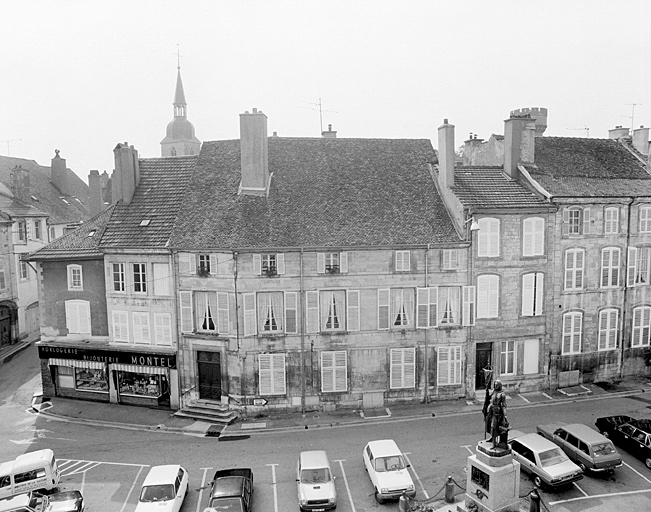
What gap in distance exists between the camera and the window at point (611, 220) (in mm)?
31953

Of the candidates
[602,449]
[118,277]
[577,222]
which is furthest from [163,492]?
[577,222]

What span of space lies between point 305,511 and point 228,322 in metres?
11.7

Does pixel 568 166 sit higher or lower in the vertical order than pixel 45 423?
higher

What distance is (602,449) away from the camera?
72.2 ft

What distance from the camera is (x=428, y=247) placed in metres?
29.8

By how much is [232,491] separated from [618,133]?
36.1 m

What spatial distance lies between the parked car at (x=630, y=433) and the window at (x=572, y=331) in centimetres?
693

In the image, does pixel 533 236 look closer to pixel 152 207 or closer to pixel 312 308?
pixel 312 308

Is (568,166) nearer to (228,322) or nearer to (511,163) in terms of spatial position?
(511,163)

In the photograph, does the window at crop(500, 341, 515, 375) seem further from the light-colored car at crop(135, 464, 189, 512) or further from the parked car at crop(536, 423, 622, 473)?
the light-colored car at crop(135, 464, 189, 512)

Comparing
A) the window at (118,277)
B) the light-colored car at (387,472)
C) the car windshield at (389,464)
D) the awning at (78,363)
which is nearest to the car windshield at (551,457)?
the light-colored car at (387,472)

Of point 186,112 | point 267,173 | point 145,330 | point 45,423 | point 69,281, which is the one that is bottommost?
point 45,423

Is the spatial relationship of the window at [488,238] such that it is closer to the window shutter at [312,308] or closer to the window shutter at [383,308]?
the window shutter at [383,308]

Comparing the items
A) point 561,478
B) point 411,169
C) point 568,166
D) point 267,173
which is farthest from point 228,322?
point 568,166
